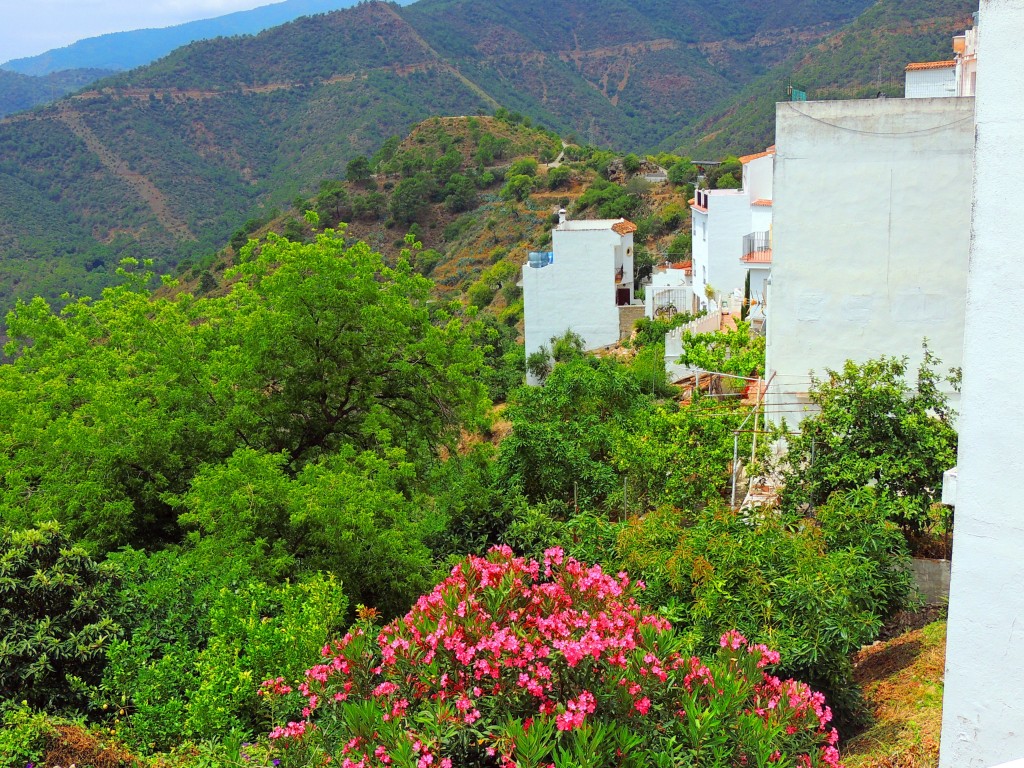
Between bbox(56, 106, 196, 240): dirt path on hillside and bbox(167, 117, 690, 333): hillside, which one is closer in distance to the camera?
bbox(167, 117, 690, 333): hillside

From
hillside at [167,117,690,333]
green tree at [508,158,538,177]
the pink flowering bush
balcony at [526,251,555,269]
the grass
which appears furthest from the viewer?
green tree at [508,158,538,177]

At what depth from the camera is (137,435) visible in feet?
45.0

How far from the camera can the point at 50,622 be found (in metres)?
9.34

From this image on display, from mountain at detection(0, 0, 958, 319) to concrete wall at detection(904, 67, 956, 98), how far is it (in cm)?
6308

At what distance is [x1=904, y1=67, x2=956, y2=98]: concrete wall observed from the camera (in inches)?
1008

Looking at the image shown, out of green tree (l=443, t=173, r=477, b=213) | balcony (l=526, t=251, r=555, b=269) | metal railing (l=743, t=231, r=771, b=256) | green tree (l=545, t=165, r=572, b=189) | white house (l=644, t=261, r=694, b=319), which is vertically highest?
green tree (l=545, t=165, r=572, b=189)

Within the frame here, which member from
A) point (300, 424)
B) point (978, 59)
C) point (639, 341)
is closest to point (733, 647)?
point (978, 59)

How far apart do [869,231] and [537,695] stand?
11.1 metres

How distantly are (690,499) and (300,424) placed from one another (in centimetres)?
702

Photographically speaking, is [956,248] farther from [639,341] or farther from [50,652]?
[639,341]

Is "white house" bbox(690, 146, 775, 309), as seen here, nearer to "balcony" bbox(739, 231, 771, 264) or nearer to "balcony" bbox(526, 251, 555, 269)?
"balcony" bbox(739, 231, 771, 264)

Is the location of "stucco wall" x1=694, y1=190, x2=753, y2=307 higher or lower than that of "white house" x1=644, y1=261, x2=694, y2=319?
higher

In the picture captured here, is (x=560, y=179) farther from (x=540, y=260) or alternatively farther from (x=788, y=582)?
(x=788, y=582)

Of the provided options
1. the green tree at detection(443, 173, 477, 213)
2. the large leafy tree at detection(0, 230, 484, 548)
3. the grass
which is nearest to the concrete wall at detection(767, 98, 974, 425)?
the grass
